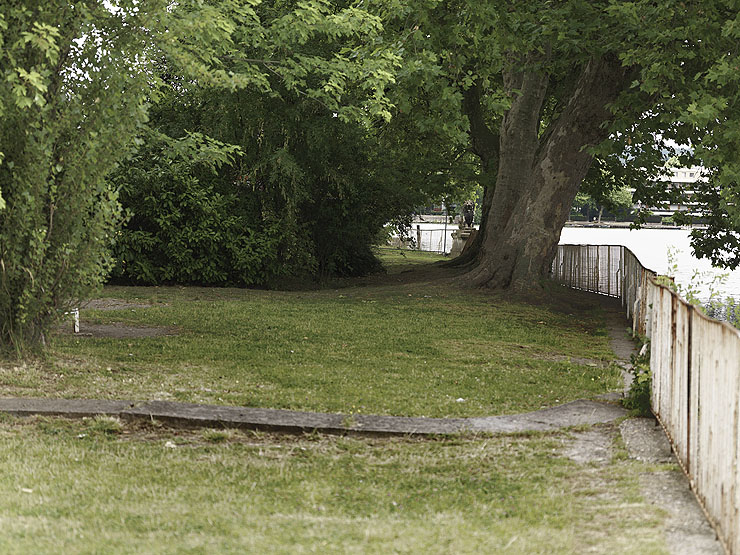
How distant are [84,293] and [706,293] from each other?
992 inches

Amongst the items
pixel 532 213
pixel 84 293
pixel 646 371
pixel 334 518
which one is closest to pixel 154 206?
pixel 532 213

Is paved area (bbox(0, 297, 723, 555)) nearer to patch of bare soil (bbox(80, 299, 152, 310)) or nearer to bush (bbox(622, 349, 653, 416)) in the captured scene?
bush (bbox(622, 349, 653, 416))

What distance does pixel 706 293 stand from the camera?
3059 centimetres

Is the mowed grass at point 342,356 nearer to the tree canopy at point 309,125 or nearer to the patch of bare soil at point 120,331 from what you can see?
the patch of bare soil at point 120,331

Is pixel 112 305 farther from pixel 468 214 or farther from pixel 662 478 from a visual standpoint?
pixel 468 214

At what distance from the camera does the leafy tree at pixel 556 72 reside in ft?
47.5

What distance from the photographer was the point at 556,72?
22484 millimetres

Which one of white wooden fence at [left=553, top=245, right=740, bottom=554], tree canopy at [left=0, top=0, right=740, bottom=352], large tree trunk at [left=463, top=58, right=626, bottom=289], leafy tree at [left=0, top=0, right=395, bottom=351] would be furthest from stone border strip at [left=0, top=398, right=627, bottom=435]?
large tree trunk at [left=463, top=58, right=626, bottom=289]

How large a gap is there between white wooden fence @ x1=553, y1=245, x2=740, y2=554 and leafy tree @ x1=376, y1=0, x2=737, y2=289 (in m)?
6.78

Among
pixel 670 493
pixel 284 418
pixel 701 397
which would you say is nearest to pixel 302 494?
pixel 284 418

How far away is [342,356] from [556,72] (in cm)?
1348

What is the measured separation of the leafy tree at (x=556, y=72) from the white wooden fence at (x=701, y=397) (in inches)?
267

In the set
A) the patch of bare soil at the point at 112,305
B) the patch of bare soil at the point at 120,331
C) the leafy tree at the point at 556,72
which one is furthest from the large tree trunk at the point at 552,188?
the patch of bare soil at the point at 120,331

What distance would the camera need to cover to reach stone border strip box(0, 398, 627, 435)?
748 cm
